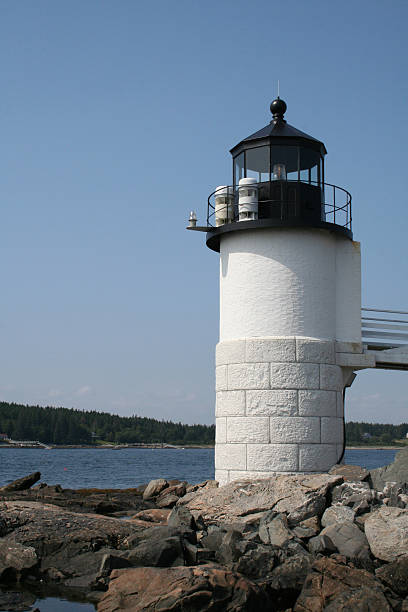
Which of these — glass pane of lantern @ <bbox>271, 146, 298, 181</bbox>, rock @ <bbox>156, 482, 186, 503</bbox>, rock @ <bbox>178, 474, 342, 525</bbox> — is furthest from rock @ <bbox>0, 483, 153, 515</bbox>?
glass pane of lantern @ <bbox>271, 146, 298, 181</bbox>

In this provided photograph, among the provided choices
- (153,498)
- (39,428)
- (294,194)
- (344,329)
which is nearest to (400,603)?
(344,329)

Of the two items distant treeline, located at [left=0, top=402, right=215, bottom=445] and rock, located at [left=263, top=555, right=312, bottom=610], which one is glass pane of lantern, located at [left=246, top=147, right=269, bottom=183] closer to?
rock, located at [left=263, top=555, right=312, bottom=610]

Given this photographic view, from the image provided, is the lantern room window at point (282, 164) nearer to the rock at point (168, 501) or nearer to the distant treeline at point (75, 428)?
the rock at point (168, 501)

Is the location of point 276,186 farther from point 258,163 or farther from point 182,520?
point 182,520

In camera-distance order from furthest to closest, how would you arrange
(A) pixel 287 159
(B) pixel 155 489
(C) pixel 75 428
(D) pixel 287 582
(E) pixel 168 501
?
(C) pixel 75 428
(B) pixel 155 489
(E) pixel 168 501
(A) pixel 287 159
(D) pixel 287 582

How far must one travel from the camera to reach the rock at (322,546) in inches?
433

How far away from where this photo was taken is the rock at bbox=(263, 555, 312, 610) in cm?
963

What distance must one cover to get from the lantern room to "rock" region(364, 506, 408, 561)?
6.00 metres

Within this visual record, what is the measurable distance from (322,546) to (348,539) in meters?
0.43

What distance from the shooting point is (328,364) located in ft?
48.8

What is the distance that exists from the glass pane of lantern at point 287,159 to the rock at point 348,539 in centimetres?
732

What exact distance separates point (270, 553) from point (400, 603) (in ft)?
6.31

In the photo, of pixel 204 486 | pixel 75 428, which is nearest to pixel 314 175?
pixel 204 486

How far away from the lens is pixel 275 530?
1166cm
